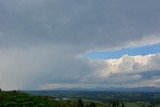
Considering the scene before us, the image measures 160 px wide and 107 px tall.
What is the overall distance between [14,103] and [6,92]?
3757cm

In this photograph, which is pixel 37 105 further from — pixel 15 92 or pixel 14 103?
pixel 15 92

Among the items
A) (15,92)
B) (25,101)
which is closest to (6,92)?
(15,92)

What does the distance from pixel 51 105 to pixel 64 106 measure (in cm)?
1564

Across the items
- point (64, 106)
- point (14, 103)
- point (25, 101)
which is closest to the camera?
point (14, 103)

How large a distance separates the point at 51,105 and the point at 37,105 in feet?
41.7

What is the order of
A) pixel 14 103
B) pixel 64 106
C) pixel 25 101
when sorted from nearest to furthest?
pixel 14 103
pixel 25 101
pixel 64 106

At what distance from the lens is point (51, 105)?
17762cm

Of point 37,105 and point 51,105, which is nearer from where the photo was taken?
point 37,105

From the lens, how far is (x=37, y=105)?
546ft

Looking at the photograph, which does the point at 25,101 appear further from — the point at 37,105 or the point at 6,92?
the point at 6,92

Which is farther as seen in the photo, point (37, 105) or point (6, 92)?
point (6, 92)

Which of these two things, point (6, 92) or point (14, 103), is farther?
point (6, 92)

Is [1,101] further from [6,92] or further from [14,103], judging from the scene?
[6,92]

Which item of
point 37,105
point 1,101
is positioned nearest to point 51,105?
point 37,105
